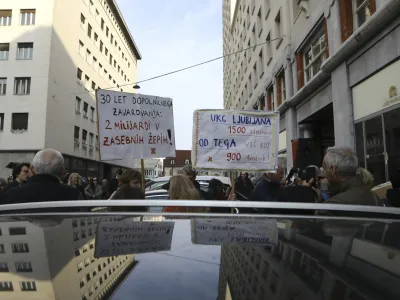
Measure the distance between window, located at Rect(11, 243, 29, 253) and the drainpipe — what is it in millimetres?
7779

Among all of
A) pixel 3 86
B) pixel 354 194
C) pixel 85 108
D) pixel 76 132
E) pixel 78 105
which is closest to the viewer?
pixel 354 194

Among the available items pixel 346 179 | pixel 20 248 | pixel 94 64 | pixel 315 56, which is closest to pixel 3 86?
pixel 94 64

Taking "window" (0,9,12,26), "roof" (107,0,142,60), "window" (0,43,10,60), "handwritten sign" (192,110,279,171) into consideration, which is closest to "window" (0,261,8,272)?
"handwritten sign" (192,110,279,171)

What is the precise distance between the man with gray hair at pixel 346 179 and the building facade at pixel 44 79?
79.8 ft

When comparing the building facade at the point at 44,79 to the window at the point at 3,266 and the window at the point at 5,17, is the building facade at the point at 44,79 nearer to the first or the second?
the window at the point at 5,17

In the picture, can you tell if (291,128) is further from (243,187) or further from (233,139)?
(233,139)

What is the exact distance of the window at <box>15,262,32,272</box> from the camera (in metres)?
1.07

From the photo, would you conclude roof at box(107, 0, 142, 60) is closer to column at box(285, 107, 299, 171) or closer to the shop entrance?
column at box(285, 107, 299, 171)

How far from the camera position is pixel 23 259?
1175 millimetres

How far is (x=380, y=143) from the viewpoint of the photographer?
26.3 feet

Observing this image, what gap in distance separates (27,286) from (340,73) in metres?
10.3

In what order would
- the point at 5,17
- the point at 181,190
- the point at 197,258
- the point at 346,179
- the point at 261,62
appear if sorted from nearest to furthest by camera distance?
the point at 197,258
the point at 346,179
the point at 181,190
the point at 261,62
the point at 5,17

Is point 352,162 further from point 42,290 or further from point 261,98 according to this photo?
point 261,98

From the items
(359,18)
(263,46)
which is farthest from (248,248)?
(263,46)
